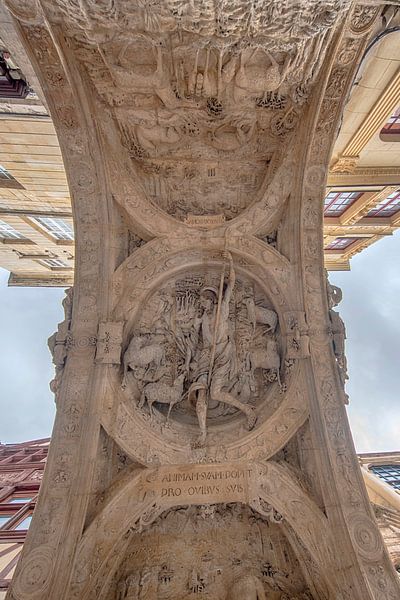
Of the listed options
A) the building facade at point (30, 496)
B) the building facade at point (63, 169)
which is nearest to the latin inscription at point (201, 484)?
the building facade at point (30, 496)

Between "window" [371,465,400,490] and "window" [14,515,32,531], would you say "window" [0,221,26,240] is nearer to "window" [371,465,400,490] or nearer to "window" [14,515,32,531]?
"window" [14,515,32,531]

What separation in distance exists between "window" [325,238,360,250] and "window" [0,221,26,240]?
13746 millimetres

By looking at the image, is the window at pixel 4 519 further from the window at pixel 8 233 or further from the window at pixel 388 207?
the window at pixel 388 207

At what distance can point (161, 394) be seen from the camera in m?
4.89

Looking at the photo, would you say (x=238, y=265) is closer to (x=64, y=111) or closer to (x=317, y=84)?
(x=317, y=84)

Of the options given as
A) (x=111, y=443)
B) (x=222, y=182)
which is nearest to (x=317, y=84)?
(x=222, y=182)

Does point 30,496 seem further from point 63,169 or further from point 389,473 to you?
point 389,473

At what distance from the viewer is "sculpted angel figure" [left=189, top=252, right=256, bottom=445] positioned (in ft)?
16.0

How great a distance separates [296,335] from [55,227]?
10606 millimetres

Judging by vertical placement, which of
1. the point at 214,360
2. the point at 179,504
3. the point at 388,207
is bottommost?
the point at 179,504

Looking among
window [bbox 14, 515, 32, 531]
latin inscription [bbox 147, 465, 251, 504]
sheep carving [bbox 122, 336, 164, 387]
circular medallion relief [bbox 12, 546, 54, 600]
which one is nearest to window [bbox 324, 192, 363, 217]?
sheep carving [bbox 122, 336, 164, 387]

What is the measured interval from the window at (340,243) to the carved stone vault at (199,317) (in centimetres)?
903

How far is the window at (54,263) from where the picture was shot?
13698 mm

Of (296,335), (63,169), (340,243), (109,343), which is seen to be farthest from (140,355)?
(340,243)
